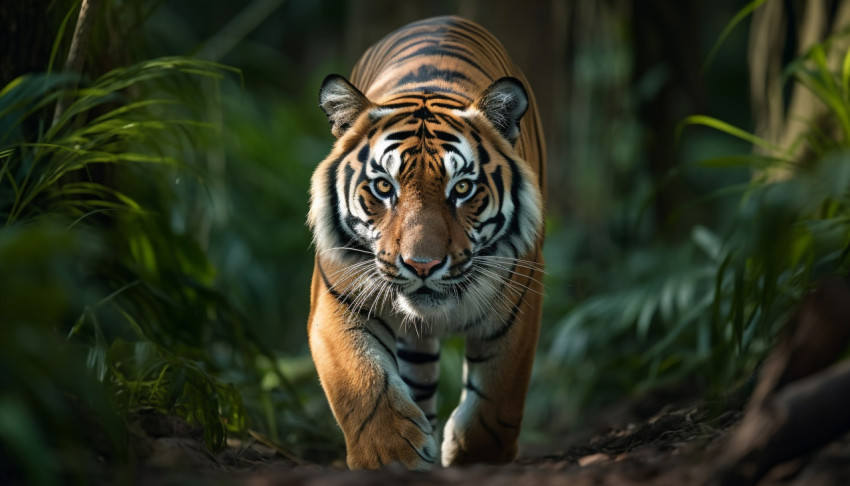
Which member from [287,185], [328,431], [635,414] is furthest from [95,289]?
[287,185]

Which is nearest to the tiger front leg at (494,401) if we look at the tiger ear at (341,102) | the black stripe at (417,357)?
the black stripe at (417,357)

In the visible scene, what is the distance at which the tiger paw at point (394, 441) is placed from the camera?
8.39ft

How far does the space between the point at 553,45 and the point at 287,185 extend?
2411 millimetres

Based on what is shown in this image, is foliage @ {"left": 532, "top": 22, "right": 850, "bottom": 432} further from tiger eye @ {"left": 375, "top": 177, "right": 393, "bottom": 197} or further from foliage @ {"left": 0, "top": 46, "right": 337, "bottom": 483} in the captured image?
foliage @ {"left": 0, "top": 46, "right": 337, "bottom": 483}

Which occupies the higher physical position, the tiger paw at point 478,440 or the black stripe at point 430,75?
the black stripe at point 430,75

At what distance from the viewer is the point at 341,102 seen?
2.91 meters

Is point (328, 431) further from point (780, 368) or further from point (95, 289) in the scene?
point (780, 368)

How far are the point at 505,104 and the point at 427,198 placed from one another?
0.49 m

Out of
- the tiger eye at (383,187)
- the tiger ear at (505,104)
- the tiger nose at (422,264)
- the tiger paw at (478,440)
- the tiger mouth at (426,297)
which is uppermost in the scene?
the tiger ear at (505,104)

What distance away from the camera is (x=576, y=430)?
16.9ft

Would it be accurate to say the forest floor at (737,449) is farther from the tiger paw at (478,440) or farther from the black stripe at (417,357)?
the black stripe at (417,357)

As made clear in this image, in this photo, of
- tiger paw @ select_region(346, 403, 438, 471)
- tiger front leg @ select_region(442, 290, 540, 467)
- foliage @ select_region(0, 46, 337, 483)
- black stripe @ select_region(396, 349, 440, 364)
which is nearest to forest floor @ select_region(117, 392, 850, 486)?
foliage @ select_region(0, 46, 337, 483)

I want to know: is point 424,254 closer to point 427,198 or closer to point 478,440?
point 427,198

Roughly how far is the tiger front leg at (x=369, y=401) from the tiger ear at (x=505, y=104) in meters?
0.77
